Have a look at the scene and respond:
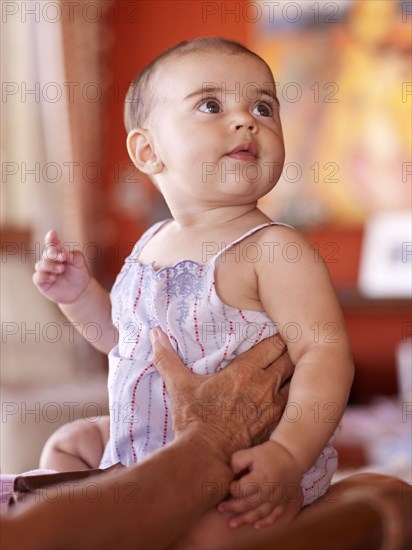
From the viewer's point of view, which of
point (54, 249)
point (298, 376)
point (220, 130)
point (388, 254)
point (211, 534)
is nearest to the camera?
point (211, 534)

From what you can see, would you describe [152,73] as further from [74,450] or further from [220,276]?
[74,450]

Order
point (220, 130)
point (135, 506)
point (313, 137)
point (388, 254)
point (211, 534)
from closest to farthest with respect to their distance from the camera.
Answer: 1. point (135, 506)
2. point (211, 534)
3. point (220, 130)
4. point (388, 254)
5. point (313, 137)

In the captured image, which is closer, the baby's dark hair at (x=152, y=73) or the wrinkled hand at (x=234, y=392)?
the wrinkled hand at (x=234, y=392)

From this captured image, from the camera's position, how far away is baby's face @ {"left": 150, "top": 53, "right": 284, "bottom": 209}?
108 cm

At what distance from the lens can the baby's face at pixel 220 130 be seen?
42.6 inches

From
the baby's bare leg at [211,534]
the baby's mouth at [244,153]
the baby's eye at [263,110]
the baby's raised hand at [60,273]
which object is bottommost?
the baby's bare leg at [211,534]

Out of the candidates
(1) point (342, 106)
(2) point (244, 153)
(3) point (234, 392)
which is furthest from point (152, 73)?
(1) point (342, 106)

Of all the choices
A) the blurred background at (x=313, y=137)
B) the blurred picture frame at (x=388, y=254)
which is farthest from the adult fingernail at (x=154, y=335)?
the blurred picture frame at (x=388, y=254)

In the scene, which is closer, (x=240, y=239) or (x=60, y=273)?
(x=240, y=239)

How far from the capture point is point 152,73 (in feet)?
4.04

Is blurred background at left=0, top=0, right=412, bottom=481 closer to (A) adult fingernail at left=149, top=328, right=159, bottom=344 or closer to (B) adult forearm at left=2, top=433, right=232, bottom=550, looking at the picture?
(A) adult fingernail at left=149, top=328, right=159, bottom=344

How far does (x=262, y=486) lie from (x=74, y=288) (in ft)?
1.74

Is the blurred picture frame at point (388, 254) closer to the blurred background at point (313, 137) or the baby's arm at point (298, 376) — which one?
the blurred background at point (313, 137)

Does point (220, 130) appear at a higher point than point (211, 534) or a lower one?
higher
